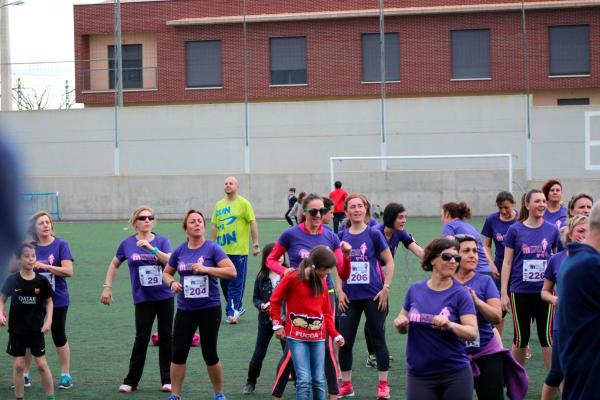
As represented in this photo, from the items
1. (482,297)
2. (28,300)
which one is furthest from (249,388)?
(482,297)

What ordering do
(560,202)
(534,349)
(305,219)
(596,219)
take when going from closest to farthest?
(596,219)
(305,219)
(560,202)
(534,349)

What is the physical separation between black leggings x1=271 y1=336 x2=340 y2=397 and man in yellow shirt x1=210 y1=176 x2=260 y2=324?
5.06 metres

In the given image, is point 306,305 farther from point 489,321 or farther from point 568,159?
point 568,159

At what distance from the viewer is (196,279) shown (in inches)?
344

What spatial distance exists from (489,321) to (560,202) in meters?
4.07

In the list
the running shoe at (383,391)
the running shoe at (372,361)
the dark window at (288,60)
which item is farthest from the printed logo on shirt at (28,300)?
the dark window at (288,60)

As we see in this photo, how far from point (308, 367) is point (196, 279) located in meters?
1.47

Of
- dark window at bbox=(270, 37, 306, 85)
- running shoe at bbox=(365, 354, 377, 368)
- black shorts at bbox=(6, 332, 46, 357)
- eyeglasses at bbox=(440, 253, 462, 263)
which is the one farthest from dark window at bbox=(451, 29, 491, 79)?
eyeglasses at bbox=(440, 253, 462, 263)

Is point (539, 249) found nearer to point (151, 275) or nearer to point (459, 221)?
point (459, 221)

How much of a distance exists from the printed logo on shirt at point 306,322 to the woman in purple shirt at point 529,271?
2.17 meters

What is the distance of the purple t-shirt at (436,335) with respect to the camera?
6203 mm

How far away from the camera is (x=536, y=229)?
9.25 metres

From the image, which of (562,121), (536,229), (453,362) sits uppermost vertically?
(562,121)

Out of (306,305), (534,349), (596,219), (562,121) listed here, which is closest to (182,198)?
(562,121)
